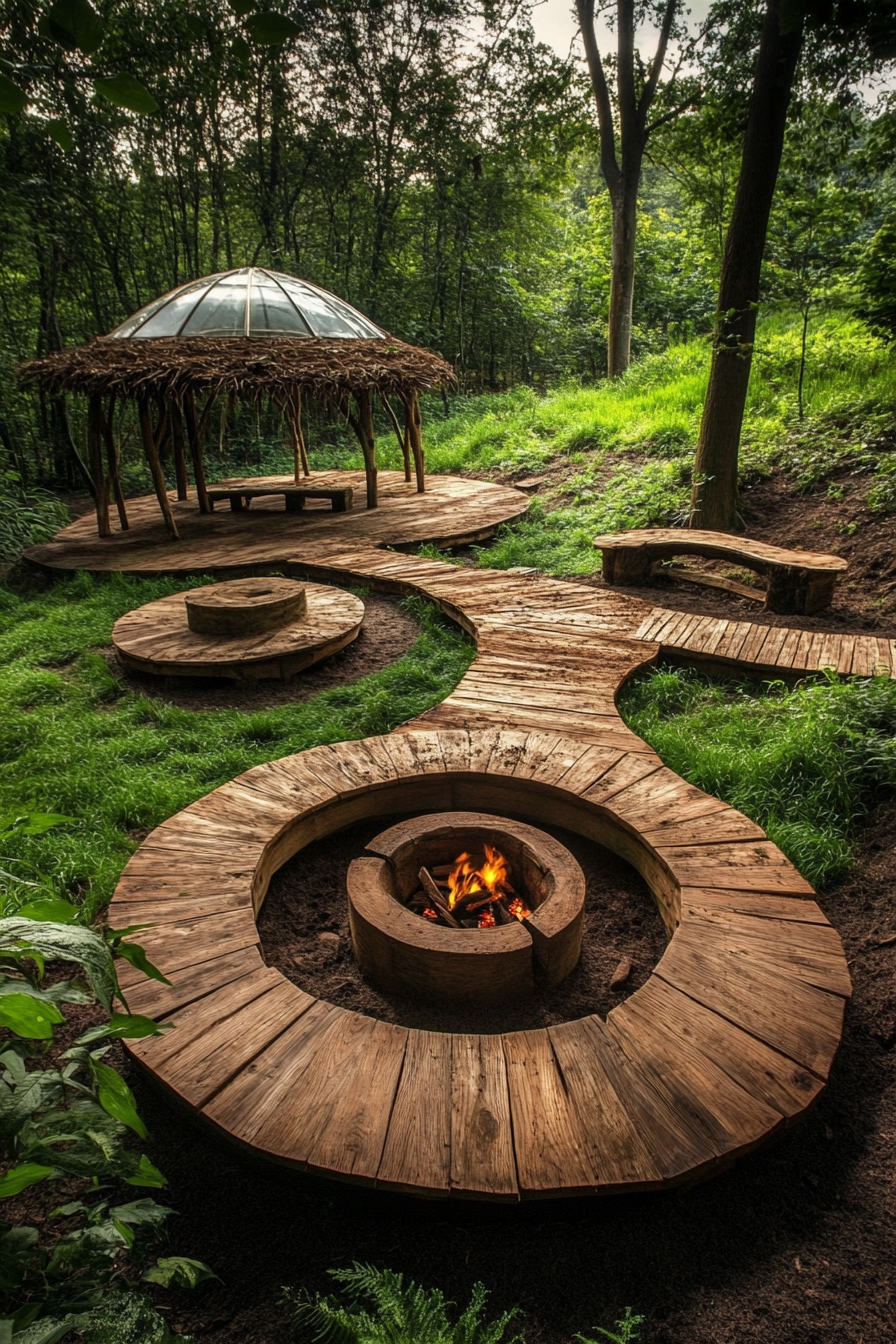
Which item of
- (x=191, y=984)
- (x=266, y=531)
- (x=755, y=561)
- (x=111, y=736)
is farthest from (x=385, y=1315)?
(x=266, y=531)

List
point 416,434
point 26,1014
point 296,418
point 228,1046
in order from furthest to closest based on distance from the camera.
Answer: point 416,434 < point 296,418 < point 228,1046 < point 26,1014

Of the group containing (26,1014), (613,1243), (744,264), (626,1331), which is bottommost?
(613,1243)

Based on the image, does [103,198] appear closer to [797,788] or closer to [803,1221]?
[797,788]

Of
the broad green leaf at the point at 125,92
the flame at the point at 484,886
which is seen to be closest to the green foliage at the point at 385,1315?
the flame at the point at 484,886

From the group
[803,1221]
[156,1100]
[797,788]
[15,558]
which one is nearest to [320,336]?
[15,558]

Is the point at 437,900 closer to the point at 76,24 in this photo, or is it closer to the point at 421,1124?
the point at 421,1124

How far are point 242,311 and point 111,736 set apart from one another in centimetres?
804

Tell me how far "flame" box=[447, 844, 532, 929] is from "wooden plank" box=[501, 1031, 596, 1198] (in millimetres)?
802

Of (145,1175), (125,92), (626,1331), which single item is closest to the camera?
(125,92)

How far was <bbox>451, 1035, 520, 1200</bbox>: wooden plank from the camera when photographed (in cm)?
170

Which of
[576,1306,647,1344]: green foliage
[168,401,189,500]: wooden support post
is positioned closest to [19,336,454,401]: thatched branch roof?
[168,401,189,500]: wooden support post

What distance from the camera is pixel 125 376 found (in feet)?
25.7

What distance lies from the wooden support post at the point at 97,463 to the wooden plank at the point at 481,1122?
336 inches

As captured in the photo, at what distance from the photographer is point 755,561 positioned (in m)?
5.83
